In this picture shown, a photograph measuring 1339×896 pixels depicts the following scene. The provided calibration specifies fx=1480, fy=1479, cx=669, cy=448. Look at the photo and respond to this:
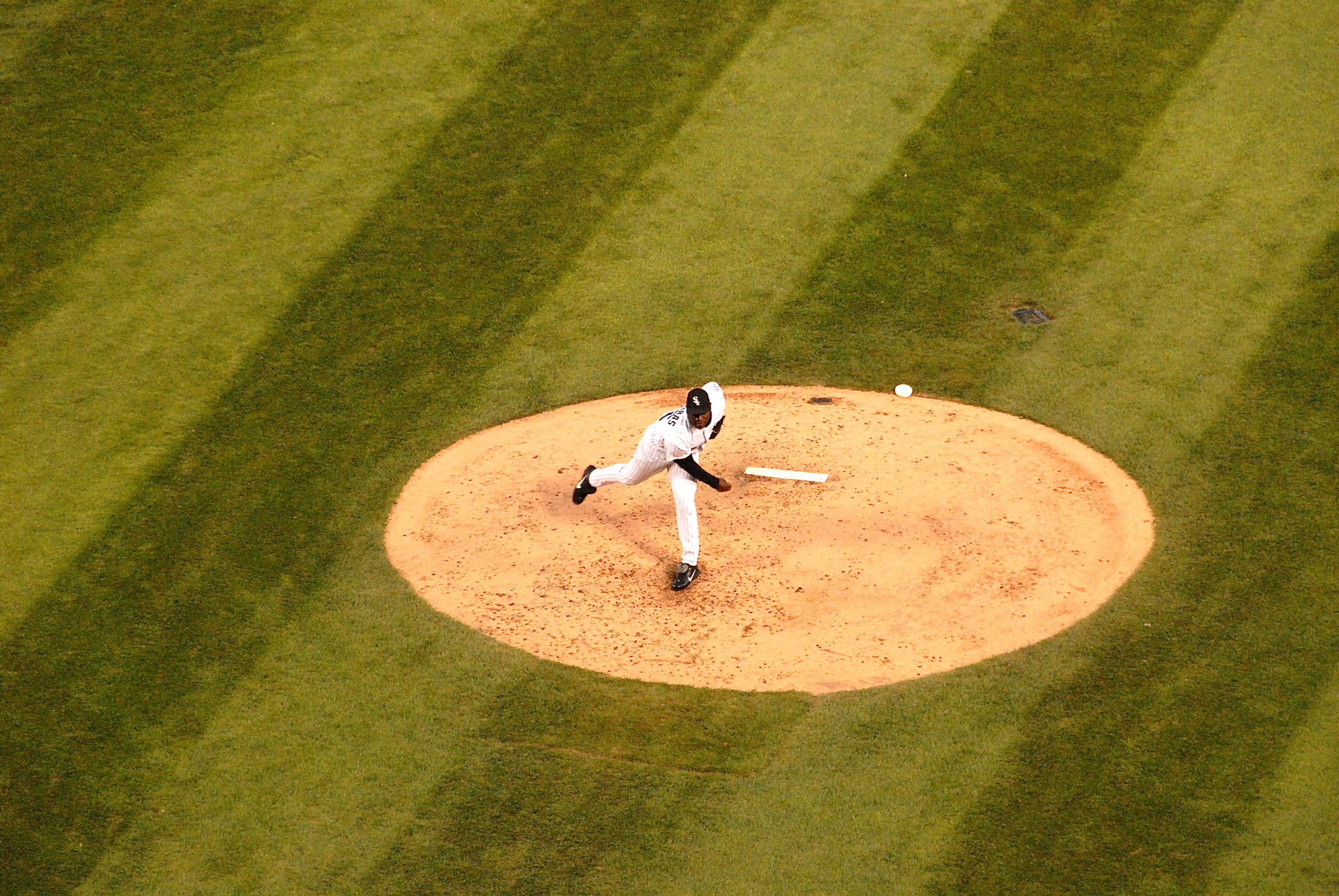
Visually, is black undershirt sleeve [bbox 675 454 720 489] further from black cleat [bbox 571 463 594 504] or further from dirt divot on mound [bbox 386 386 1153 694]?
black cleat [bbox 571 463 594 504]

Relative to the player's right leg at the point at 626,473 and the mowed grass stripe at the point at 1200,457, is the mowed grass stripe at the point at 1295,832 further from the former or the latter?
the player's right leg at the point at 626,473

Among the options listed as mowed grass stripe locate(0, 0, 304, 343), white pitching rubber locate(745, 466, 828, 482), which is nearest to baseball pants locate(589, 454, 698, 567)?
white pitching rubber locate(745, 466, 828, 482)

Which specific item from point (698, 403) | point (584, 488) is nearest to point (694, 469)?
point (698, 403)

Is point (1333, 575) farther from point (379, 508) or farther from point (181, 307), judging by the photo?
point (181, 307)

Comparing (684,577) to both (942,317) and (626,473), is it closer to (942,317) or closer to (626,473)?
(626,473)

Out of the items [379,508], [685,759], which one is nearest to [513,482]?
[379,508]
